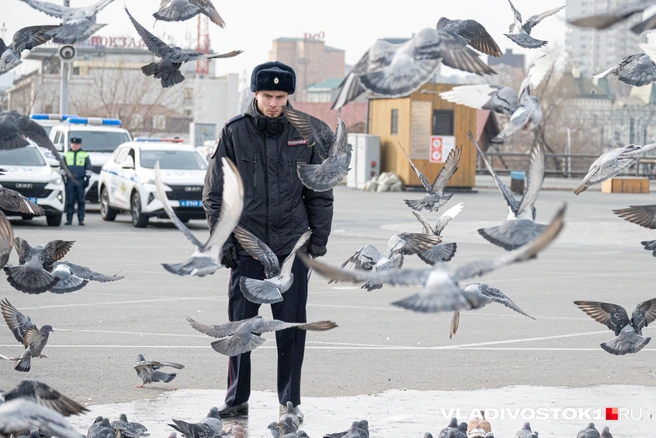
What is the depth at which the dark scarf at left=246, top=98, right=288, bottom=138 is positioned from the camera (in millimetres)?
6992

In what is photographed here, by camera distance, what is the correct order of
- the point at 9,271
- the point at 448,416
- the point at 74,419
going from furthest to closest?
1. the point at 448,416
2. the point at 74,419
3. the point at 9,271

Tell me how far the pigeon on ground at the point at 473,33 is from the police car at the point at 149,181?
58.5 ft

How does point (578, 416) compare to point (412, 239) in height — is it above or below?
below

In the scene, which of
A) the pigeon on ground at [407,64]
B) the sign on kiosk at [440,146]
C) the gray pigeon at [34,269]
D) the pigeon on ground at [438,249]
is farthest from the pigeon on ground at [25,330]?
the sign on kiosk at [440,146]

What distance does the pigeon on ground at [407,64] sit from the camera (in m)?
5.28

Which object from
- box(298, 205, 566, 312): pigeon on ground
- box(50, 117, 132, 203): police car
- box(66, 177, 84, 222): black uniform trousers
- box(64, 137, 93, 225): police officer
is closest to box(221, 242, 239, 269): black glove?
box(298, 205, 566, 312): pigeon on ground

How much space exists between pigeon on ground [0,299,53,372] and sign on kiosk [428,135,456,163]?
30276mm

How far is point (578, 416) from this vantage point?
759 centimetres

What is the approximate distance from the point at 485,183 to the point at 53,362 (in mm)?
39652

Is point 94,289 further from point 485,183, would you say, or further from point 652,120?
point 652,120

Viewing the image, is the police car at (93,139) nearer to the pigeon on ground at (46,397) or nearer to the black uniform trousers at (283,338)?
the black uniform trousers at (283,338)

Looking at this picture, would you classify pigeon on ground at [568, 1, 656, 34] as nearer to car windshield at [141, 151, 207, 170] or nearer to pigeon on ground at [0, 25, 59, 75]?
pigeon on ground at [0, 25, 59, 75]

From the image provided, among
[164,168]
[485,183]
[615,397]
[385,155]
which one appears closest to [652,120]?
[485,183]

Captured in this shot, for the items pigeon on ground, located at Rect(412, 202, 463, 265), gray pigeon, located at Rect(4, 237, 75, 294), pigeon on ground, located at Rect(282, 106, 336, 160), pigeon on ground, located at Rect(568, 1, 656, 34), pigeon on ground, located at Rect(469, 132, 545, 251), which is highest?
pigeon on ground, located at Rect(568, 1, 656, 34)
